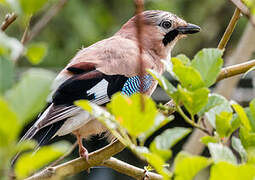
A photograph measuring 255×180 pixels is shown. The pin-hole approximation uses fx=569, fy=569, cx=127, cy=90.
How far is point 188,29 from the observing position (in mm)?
2951

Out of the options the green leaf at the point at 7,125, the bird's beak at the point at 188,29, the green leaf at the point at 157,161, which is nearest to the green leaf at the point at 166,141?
the green leaf at the point at 157,161

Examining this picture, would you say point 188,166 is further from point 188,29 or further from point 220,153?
point 188,29

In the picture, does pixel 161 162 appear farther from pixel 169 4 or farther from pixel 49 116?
pixel 169 4

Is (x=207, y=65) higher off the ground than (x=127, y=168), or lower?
higher

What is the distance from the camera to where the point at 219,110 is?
102 centimetres

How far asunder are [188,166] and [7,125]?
0.84 feet

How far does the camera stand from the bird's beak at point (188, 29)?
9.62ft

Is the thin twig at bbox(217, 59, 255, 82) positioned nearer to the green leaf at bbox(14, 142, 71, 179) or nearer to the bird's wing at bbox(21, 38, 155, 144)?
the bird's wing at bbox(21, 38, 155, 144)

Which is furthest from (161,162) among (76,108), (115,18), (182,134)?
(115,18)

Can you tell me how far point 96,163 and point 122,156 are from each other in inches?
115

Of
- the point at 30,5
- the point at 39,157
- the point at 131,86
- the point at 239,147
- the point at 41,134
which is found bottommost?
the point at 131,86

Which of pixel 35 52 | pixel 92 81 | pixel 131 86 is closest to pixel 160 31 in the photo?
pixel 131 86

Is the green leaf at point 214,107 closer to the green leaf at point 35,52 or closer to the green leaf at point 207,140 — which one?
the green leaf at point 207,140

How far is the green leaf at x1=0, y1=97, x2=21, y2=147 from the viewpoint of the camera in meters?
0.65
